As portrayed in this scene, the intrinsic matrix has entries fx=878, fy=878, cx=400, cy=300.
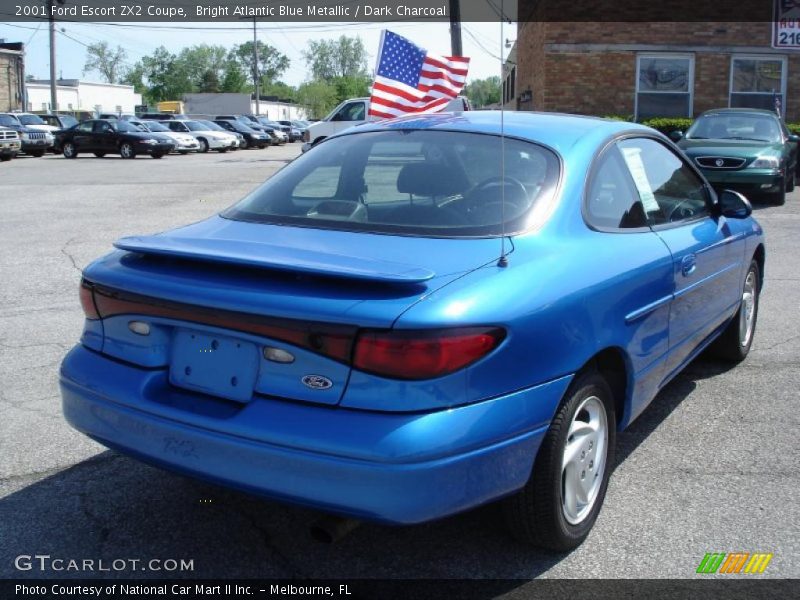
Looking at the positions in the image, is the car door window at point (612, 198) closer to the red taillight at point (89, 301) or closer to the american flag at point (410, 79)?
the red taillight at point (89, 301)

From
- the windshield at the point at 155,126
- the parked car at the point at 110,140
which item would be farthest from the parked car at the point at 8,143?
the windshield at the point at 155,126

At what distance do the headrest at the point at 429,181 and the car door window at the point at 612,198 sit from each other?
1.78 ft

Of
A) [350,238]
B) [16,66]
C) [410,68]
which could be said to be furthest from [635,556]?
[16,66]

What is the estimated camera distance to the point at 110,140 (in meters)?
32.8

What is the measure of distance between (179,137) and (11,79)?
3075 cm

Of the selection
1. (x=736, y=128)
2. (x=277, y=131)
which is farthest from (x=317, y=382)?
(x=277, y=131)

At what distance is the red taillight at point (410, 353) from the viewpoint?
8.57ft

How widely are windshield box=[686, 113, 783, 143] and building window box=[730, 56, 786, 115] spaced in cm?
904

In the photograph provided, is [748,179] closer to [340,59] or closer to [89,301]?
[89,301]

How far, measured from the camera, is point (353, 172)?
156 inches

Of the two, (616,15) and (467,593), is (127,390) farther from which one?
(616,15)

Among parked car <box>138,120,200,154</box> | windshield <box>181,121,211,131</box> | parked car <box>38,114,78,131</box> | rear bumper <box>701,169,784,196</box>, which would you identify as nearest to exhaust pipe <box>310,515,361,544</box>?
rear bumper <box>701,169,784,196</box>

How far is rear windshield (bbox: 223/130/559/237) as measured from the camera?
11.2ft

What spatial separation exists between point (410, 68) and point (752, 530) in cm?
994
